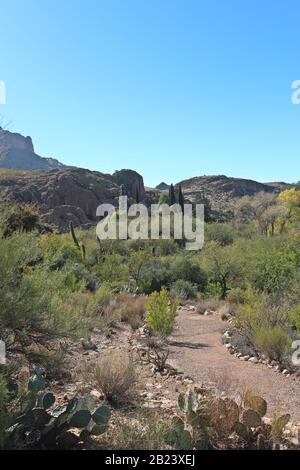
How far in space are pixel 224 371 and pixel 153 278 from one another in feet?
47.5

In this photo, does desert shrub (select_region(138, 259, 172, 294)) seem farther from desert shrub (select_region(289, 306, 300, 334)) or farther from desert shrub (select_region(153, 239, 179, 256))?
desert shrub (select_region(289, 306, 300, 334))

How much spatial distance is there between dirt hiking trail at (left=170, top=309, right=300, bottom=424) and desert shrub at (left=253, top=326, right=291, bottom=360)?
0.44m

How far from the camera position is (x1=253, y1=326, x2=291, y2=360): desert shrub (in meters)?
9.58

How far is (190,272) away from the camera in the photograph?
973 inches

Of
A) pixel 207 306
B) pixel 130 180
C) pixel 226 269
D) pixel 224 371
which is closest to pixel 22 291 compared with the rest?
pixel 224 371

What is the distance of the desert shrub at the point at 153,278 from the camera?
22344 mm

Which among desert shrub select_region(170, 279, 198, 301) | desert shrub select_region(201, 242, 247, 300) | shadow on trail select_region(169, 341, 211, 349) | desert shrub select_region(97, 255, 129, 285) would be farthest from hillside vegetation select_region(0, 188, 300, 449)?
desert shrub select_region(201, 242, 247, 300)

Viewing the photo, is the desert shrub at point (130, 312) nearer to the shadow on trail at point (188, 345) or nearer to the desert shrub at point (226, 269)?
the shadow on trail at point (188, 345)

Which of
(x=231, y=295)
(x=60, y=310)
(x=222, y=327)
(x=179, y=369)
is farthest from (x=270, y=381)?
(x=231, y=295)

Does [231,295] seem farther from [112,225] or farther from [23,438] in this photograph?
[112,225]

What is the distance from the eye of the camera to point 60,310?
242 inches

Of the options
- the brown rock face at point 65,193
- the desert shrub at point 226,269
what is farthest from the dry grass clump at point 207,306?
the brown rock face at point 65,193

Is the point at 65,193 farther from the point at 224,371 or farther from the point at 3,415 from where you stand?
the point at 3,415
